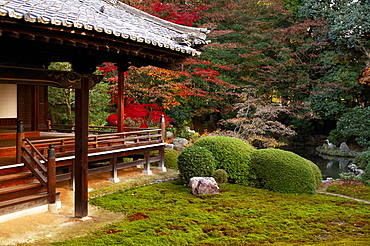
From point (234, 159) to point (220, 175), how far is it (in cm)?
73

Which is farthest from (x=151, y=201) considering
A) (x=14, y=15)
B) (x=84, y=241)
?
(x=14, y=15)

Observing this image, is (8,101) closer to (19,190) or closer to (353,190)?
(19,190)

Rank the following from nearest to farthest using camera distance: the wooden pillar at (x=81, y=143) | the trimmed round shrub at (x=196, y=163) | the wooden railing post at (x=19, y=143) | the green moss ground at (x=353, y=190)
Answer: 1. the wooden pillar at (x=81, y=143)
2. the wooden railing post at (x=19, y=143)
3. the trimmed round shrub at (x=196, y=163)
4. the green moss ground at (x=353, y=190)

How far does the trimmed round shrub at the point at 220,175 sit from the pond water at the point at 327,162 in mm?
8367

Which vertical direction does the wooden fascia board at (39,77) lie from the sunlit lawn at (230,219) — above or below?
above

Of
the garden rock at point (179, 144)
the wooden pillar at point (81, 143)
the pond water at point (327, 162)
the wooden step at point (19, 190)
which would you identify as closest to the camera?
the wooden step at point (19, 190)

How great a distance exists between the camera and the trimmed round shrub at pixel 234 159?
34.8ft

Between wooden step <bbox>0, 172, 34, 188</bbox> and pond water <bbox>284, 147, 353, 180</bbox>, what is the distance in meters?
14.0

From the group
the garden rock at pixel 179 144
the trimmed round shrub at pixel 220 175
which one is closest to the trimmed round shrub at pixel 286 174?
the trimmed round shrub at pixel 220 175

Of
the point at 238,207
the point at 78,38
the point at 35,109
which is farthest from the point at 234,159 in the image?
the point at 35,109

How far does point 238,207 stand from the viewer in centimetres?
802

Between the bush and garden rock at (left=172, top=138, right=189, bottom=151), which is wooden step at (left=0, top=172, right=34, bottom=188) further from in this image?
the bush

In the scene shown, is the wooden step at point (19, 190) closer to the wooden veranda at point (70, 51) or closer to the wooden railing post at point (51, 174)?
the wooden veranda at point (70, 51)

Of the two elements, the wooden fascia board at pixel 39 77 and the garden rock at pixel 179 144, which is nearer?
the wooden fascia board at pixel 39 77
